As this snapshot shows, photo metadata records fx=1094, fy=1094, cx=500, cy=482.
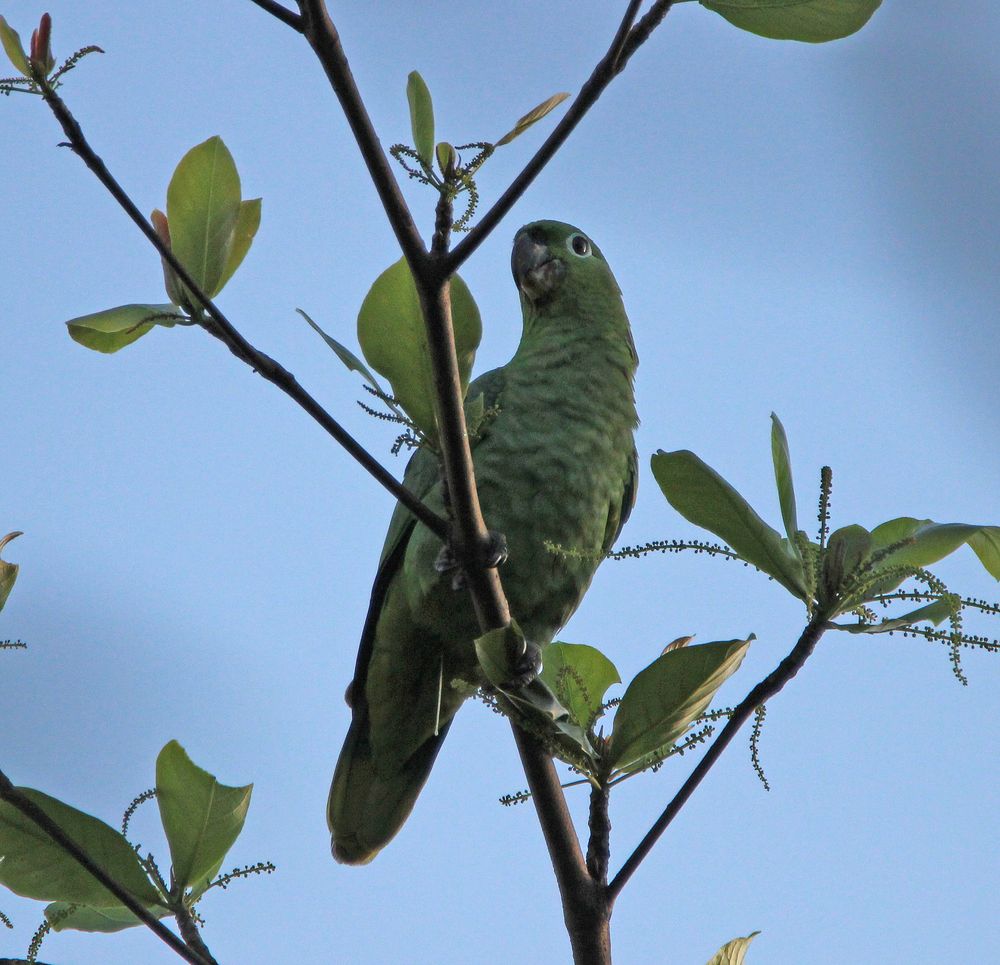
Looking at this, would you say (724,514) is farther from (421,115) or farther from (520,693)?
(421,115)

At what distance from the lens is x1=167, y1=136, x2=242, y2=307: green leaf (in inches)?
78.0

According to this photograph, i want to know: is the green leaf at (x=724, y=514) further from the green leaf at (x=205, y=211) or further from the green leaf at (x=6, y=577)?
the green leaf at (x=6, y=577)

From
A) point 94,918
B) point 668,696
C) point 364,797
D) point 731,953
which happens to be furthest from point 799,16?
point 364,797

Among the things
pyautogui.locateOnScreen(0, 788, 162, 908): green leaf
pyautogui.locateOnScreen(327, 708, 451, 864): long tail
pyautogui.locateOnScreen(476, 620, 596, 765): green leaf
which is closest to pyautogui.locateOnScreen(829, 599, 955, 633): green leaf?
pyautogui.locateOnScreen(476, 620, 596, 765): green leaf

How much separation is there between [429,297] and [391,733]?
7.71 ft

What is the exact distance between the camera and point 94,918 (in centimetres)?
235

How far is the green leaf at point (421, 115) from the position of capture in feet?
5.82

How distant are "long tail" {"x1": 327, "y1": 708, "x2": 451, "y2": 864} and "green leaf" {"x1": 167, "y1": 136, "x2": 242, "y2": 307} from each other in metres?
2.20

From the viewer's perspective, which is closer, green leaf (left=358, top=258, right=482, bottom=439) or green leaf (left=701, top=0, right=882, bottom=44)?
green leaf (left=701, top=0, right=882, bottom=44)

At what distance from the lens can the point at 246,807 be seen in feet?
7.50

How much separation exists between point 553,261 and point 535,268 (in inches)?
3.1

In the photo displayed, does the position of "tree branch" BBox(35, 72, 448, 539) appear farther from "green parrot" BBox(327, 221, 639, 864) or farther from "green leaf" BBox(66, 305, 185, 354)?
"green parrot" BBox(327, 221, 639, 864)

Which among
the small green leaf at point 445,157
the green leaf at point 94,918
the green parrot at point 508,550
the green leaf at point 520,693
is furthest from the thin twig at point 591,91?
the green parrot at point 508,550

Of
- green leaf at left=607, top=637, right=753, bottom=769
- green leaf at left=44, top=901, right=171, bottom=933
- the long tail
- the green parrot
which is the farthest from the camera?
the long tail
